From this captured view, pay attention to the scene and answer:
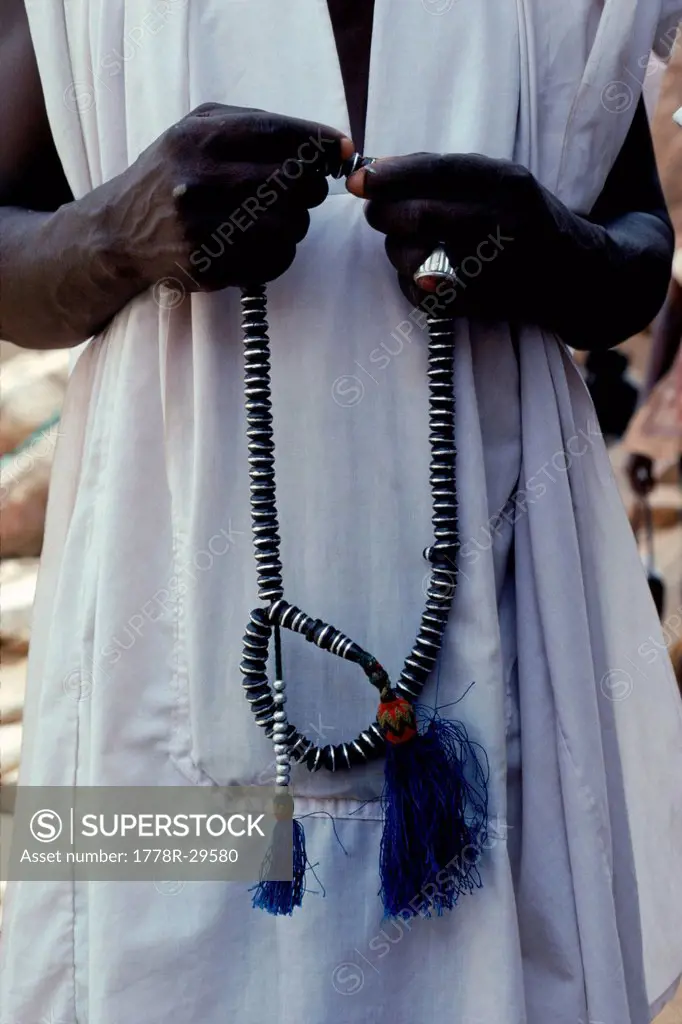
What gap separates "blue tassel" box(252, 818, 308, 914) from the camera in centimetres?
105

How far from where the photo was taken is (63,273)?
1.23m

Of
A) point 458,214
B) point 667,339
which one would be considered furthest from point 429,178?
point 667,339

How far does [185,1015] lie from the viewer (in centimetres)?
108

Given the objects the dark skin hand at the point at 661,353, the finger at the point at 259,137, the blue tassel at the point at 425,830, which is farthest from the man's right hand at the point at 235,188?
the dark skin hand at the point at 661,353

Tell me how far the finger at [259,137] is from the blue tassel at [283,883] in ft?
2.08

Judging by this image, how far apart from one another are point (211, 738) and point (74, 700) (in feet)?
0.53

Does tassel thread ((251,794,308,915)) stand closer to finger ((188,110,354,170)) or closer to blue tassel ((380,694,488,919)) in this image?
blue tassel ((380,694,488,919))

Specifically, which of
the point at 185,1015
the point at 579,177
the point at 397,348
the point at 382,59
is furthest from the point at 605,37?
the point at 185,1015

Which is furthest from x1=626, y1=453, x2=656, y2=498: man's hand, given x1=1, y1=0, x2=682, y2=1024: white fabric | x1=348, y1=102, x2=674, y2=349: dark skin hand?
x1=1, y1=0, x2=682, y2=1024: white fabric

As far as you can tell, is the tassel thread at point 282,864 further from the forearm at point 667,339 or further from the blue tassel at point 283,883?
the forearm at point 667,339

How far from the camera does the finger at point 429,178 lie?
3.51 ft

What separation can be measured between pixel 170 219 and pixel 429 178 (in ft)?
0.83

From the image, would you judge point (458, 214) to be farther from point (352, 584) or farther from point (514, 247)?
point (352, 584)

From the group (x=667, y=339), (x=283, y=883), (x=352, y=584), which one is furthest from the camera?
(x=667, y=339)
